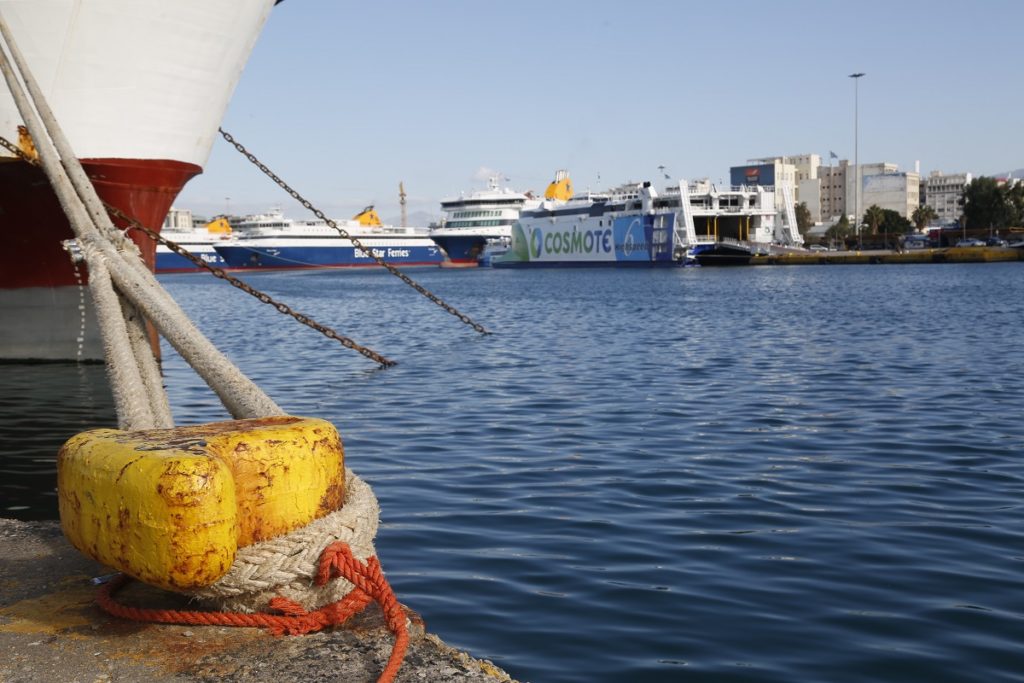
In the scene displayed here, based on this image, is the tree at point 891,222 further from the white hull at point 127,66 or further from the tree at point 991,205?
the white hull at point 127,66

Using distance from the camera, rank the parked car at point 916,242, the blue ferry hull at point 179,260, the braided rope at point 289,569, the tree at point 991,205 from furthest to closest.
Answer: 1. the blue ferry hull at point 179,260
2. the parked car at point 916,242
3. the tree at point 991,205
4. the braided rope at point 289,569

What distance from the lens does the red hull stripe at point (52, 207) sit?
569 inches

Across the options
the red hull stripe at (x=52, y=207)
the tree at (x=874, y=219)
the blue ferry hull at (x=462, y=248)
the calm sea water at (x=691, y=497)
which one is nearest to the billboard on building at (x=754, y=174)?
the tree at (x=874, y=219)

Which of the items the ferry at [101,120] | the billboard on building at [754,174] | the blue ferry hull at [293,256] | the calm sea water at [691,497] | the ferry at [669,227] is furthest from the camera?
the billboard on building at [754,174]

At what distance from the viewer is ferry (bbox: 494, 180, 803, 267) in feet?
275

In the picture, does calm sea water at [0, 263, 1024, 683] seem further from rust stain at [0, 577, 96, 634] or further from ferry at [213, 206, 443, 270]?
ferry at [213, 206, 443, 270]

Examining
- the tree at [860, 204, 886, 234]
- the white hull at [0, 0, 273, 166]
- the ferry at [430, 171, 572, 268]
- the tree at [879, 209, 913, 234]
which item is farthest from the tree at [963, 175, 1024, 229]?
the white hull at [0, 0, 273, 166]

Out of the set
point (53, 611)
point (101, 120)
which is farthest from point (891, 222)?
point (53, 611)

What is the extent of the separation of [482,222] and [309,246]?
22.5 meters

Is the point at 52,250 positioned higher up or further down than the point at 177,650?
higher up

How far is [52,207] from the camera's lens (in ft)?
48.6

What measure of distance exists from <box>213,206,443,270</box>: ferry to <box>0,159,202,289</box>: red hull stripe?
3169 inches

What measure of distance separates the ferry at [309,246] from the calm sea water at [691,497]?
81.3 meters

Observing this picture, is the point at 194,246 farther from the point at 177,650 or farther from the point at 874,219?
the point at 177,650
